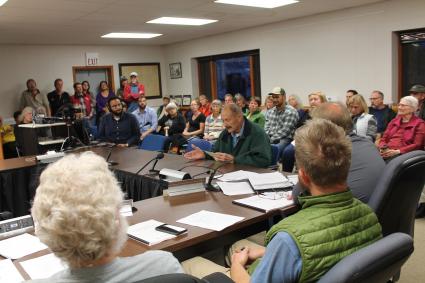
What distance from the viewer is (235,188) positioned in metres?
2.48

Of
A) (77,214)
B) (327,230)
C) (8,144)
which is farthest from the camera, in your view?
(8,144)

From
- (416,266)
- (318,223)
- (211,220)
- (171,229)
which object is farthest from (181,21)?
(318,223)

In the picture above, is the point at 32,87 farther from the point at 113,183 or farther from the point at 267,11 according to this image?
the point at 113,183

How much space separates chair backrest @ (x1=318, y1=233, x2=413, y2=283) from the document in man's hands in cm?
90

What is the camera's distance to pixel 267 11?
21.7 ft

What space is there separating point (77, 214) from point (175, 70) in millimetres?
9904

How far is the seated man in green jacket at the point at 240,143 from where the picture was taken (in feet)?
10.8

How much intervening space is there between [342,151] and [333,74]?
603cm

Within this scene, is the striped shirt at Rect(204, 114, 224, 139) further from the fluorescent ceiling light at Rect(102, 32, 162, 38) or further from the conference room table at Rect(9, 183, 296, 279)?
the conference room table at Rect(9, 183, 296, 279)

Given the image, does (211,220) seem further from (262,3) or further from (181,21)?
(181,21)

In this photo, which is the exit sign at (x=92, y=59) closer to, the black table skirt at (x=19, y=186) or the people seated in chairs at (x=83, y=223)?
the black table skirt at (x=19, y=186)

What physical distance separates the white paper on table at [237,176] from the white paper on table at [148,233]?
80 centimetres

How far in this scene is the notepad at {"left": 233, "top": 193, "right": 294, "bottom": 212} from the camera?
2.07m

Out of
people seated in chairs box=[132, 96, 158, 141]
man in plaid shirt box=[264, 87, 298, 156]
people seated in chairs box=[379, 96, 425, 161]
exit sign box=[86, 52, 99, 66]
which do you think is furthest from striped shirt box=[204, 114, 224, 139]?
exit sign box=[86, 52, 99, 66]
